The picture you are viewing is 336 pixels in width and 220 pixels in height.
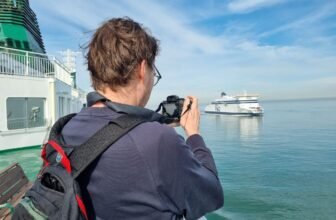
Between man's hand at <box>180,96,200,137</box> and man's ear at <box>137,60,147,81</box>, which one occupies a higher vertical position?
man's ear at <box>137,60,147,81</box>

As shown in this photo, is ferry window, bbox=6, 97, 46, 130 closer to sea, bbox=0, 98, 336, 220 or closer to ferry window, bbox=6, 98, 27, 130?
ferry window, bbox=6, 98, 27, 130

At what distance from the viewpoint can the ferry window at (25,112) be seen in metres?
11.9

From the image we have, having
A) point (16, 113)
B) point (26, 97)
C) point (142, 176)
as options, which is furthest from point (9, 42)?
point (142, 176)

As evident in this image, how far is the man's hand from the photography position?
1.47m

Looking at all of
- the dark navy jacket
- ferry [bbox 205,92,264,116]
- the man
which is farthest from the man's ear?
ferry [bbox 205,92,264,116]

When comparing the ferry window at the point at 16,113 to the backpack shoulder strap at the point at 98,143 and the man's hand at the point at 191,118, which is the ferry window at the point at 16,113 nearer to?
the man's hand at the point at 191,118

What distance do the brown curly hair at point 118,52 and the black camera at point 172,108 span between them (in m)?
0.40

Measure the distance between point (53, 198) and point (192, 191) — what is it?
49 cm

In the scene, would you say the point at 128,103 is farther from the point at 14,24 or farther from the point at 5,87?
the point at 14,24

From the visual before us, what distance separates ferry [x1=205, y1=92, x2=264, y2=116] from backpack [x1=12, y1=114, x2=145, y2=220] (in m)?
59.5

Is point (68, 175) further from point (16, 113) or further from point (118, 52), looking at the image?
point (16, 113)

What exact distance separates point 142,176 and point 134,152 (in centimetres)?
9

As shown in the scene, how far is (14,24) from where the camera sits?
17.4 m

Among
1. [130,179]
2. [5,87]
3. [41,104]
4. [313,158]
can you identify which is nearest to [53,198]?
[130,179]
